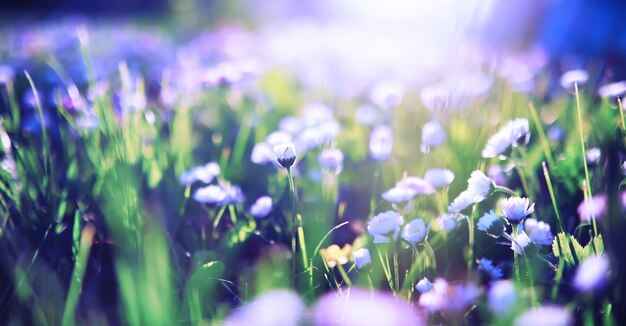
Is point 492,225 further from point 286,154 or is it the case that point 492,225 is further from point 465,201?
point 286,154

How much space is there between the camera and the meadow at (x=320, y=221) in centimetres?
61

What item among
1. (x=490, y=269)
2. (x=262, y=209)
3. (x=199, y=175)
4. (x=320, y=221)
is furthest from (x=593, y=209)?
(x=199, y=175)

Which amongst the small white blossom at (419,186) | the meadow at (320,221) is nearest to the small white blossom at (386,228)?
the meadow at (320,221)

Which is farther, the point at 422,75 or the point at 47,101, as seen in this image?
the point at 422,75

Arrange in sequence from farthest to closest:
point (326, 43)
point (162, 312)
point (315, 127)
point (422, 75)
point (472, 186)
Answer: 1. point (326, 43)
2. point (422, 75)
3. point (315, 127)
4. point (472, 186)
5. point (162, 312)

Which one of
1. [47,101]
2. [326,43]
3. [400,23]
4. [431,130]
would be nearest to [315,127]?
[431,130]

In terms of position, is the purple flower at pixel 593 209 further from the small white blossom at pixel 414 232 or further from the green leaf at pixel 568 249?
the small white blossom at pixel 414 232

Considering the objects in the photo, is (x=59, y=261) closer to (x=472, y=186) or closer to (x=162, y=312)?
(x=162, y=312)

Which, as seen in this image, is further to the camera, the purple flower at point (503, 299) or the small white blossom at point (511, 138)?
the small white blossom at point (511, 138)

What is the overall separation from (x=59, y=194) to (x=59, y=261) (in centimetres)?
21

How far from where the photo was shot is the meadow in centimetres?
61

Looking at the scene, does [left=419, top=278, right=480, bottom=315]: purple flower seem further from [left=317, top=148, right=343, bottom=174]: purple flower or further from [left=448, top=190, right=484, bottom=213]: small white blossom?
[left=317, top=148, right=343, bottom=174]: purple flower

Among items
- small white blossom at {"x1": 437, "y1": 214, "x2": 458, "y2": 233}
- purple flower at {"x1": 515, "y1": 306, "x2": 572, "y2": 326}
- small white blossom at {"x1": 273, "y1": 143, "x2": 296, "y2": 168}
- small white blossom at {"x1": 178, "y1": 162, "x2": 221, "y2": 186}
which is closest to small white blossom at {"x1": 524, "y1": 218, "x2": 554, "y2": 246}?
small white blossom at {"x1": 437, "y1": 214, "x2": 458, "y2": 233}

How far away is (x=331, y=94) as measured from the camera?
5.50 ft
